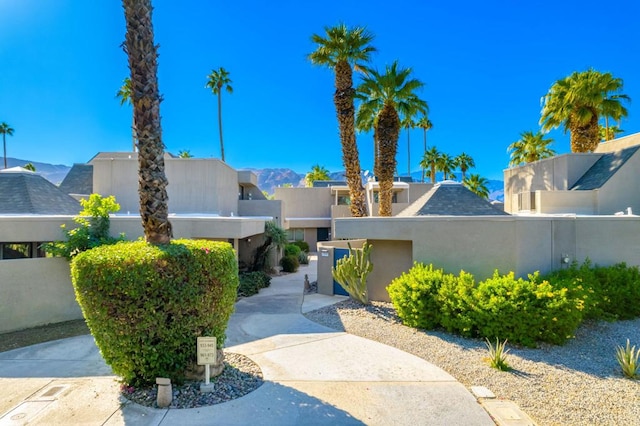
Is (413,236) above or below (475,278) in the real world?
above

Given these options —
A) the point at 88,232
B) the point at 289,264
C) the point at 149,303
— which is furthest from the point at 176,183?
the point at 149,303

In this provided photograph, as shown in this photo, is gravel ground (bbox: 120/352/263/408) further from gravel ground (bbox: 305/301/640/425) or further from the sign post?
gravel ground (bbox: 305/301/640/425)

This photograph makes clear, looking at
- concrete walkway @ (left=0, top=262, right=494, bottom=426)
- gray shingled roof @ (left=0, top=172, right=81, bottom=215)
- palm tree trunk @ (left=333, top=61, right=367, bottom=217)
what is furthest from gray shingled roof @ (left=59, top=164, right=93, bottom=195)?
concrete walkway @ (left=0, top=262, right=494, bottom=426)

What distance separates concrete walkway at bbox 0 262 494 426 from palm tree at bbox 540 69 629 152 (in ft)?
69.0

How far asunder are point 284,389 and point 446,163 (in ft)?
149

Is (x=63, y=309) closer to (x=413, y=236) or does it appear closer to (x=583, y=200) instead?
(x=413, y=236)

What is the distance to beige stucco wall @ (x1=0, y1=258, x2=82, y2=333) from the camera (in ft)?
32.1

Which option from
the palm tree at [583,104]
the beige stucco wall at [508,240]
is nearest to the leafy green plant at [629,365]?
the beige stucco wall at [508,240]

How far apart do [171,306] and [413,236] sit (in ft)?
26.4

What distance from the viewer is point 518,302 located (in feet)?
26.7

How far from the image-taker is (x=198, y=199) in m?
18.4

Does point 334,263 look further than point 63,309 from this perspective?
Yes

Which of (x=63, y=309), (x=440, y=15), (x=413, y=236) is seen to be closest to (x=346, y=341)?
(x=413, y=236)

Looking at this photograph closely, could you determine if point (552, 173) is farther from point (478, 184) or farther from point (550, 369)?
point (478, 184)
